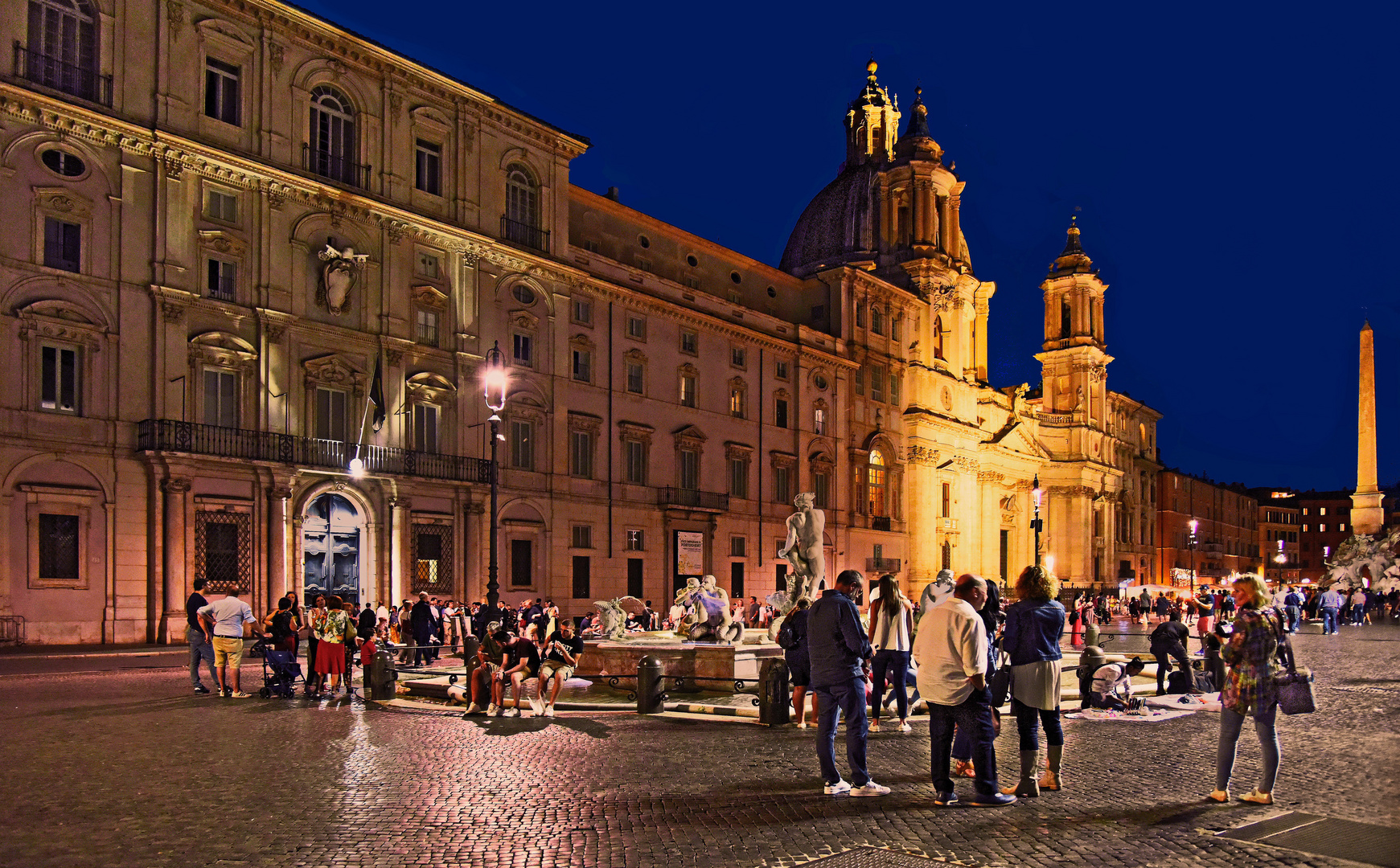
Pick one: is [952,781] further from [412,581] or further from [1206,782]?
[412,581]

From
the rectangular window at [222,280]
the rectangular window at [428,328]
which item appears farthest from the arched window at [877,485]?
the rectangular window at [222,280]

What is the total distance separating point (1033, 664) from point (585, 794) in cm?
353

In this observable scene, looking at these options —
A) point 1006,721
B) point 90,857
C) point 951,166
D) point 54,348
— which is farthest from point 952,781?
point 951,166

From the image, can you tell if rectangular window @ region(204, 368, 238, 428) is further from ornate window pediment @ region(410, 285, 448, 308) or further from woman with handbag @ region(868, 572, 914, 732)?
woman with handbag @ region(868, 572, 914, 732)

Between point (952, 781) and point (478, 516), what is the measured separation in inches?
1111

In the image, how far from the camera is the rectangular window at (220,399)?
98.2 feet

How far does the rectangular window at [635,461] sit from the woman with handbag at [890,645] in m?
29.7

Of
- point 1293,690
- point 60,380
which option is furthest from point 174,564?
point 1293,690

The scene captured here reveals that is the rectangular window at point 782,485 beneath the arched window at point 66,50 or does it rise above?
beneath

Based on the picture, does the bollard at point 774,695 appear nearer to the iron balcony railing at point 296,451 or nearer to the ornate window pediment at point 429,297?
the iron balcony railing at point 296,451

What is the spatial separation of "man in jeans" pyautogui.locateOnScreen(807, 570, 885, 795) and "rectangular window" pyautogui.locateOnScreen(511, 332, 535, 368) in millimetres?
30206

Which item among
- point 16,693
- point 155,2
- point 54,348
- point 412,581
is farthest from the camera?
point 412,581

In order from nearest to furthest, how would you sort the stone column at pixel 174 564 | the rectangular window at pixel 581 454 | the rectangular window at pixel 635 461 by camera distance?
the stone column at pixel 174 564
the rectangular window at pixel 581 454
the rectangular window at pixel 635 461

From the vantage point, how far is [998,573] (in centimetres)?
7256
